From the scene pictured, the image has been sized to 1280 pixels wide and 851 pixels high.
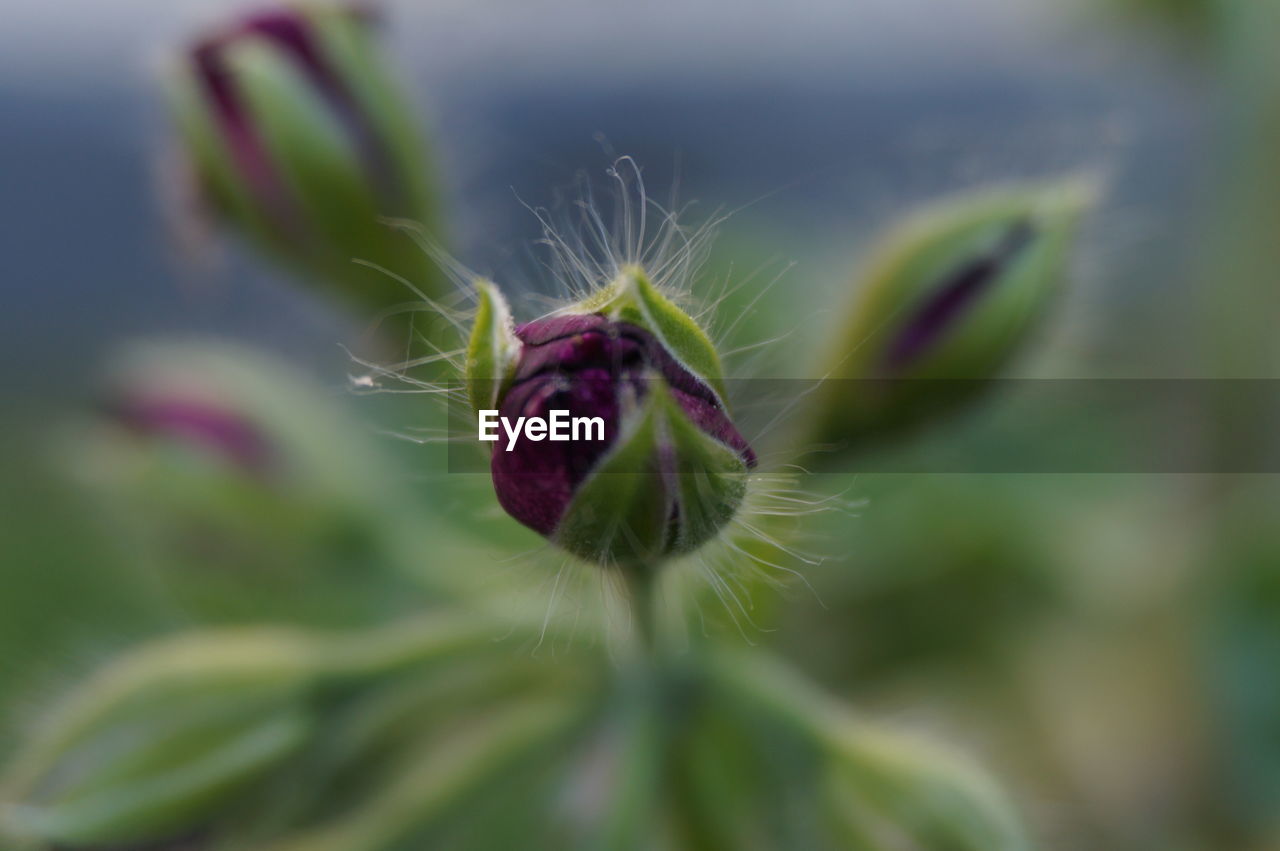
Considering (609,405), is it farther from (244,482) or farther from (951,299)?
(244,482)

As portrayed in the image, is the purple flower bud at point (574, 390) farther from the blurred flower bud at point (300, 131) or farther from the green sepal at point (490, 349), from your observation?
the blurred flower bud at point (300, 131)

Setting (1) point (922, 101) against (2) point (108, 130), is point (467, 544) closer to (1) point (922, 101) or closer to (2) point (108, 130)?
(1) point (922, 101)

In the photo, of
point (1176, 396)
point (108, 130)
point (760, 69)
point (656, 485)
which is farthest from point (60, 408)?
point (656, 485)

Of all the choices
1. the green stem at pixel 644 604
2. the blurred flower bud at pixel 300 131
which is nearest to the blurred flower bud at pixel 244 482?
the blurred flower bud at pixel 300 131

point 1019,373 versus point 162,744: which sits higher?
point 1019,373

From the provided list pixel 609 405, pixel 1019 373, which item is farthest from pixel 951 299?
pixel 609 405

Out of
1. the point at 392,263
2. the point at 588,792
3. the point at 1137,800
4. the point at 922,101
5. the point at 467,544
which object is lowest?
the point at 1137,800
